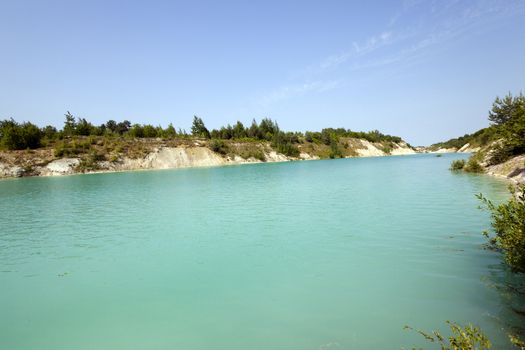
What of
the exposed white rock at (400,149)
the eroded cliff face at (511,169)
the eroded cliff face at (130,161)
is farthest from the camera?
the exposed white rock at (400,149)

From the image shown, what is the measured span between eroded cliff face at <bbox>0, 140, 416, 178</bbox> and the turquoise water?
6175 cm

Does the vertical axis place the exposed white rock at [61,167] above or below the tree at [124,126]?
below

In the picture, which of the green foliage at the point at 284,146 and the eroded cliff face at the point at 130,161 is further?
the green foliage at the point at 284,146

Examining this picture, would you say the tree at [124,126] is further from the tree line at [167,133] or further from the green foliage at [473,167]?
the green foliage at [473,167]

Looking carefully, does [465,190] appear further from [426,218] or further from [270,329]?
[270,329]

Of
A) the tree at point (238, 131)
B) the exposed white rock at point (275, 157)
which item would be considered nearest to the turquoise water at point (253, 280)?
the exposed white rock at point (275, 157)

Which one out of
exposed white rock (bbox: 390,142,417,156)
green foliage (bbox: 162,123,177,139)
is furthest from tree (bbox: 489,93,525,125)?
exposed white rock (bbox: 390,142,417,156)

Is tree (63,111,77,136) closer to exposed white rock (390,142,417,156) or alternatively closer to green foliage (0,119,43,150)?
green foliage (0,119,43,150)

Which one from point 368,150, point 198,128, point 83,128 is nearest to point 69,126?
point 83,128

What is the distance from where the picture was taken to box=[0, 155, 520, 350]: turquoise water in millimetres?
6312

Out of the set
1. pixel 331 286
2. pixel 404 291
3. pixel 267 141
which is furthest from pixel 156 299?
pixel 267 141

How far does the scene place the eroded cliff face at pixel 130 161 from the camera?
224ft

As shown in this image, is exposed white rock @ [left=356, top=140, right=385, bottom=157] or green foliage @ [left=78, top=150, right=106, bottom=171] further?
exposed white rock @ [left=356, top=140, right=385, bottom=157]

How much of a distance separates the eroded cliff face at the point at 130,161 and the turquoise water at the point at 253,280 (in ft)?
203
